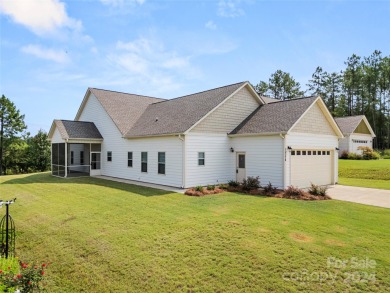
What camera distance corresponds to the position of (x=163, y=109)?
72.2 ft

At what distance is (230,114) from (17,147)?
37026mm

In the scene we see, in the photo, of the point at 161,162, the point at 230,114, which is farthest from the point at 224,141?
the point at 161,162

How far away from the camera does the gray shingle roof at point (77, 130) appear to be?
854 inches

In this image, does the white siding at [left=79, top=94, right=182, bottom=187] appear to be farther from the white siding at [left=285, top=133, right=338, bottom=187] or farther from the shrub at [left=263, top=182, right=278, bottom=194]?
the white siding at [left=285, top=133, right=338, bottom=187]

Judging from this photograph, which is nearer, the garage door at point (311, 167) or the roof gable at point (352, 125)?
the garage door at point (311, 167)

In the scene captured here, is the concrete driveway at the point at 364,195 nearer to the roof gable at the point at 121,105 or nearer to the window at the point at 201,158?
the window at the point at 201,158

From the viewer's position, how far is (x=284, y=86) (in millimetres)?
58750

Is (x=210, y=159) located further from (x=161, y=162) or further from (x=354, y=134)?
(x=354, y=134)

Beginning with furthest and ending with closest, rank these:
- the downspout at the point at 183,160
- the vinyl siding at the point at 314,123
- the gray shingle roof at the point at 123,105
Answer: the gray shingle roof at the point at 123,105
the vinyl siding at the point at 314,123
the downspout at the point at 183,160

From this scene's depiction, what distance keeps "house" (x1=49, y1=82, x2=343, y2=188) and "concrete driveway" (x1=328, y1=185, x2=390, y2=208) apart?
6.48 ft

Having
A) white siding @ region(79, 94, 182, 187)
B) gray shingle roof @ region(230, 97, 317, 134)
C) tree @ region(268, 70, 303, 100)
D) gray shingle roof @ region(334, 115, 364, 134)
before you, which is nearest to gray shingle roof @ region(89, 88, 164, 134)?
white siding @ region(79, 94, 182, 187)

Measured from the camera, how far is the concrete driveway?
12.2 meters

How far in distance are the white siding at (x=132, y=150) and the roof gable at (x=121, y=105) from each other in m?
0.46

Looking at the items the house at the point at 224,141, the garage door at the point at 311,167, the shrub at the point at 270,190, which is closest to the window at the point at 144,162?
the house at the point at 224,141
